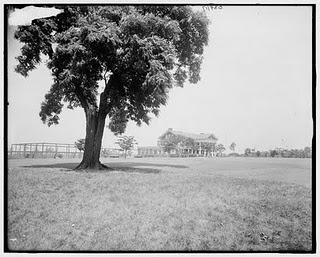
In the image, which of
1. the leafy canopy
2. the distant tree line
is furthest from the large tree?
the distant tree line

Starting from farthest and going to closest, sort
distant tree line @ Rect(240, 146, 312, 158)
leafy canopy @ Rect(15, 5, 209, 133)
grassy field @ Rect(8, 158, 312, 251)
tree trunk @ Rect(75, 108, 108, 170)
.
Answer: tree trunk @ Rect(75, 108, 108, 170) → leafy canopy @ Rect(15, 5, 209, 133) → distant tree line @ Rect(240, 146, 312, 158) → grassy field @ Rect(8, 158, 312, 251)

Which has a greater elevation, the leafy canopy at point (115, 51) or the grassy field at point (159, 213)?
the leafy canopy at point (115, 51)

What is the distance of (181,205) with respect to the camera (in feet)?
18.8

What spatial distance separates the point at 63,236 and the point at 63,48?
533 centimetres

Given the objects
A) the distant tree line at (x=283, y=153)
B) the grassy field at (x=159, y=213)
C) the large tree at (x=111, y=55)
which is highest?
the large tree at (x=111, y=55)

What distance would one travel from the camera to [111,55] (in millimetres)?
7496

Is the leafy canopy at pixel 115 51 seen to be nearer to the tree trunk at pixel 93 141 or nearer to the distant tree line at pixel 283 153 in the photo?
the tree trunk at pixel 93 141

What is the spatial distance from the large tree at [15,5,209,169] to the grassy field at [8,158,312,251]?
231 centimetres

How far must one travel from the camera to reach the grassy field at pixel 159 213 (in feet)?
16.1

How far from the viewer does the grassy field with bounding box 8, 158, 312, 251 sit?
4.92 meters

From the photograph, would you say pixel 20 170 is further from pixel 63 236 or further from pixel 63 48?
pixel 63 48

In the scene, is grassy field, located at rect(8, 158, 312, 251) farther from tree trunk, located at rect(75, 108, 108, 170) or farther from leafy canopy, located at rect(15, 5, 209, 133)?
leafy canopy, located at rect(15, 5, 209, 133)

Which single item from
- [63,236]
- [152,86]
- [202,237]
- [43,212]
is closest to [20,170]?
[43,212]

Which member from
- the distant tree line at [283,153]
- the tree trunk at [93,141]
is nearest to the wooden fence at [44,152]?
the tree trunk at [93,141]
